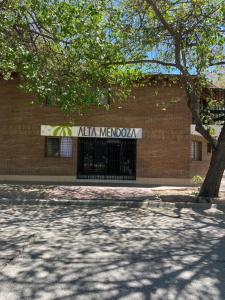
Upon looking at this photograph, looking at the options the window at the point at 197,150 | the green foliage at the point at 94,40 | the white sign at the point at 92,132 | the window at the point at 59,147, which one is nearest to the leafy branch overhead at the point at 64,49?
the green foliage at the point at 94,40

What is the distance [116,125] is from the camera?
762 inches

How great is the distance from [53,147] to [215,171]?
29.9 feet

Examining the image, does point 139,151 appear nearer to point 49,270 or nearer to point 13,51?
point 13,51

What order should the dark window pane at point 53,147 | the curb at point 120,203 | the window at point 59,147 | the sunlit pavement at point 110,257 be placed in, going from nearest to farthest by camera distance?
the sunlit pavement at point 110,257, the curb at point 120,203, the window at point 59,147, the dark window pane at point 53,147

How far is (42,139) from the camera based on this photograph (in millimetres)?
19391

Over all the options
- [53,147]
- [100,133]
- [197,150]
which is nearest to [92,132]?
[100,133]

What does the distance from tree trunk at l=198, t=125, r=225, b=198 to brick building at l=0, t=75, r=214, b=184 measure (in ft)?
18.6

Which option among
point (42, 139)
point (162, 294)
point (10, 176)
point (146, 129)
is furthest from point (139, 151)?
point (162, 294)

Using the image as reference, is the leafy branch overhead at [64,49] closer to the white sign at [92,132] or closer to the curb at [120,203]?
the curb at [120,203]

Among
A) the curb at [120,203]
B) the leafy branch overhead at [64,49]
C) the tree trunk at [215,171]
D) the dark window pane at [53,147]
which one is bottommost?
the curb at [120,203]

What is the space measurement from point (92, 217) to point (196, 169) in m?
11.6

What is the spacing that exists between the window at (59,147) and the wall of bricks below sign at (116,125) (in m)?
0.29

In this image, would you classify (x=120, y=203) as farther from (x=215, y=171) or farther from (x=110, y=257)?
(x=110, y=257)

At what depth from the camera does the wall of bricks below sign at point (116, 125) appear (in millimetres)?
19297
